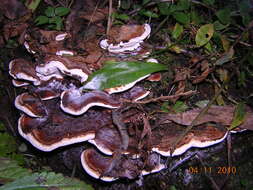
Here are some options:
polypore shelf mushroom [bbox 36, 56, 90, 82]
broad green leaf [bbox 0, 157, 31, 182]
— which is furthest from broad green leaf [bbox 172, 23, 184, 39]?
broad green leaf [bbox 0, 157, 31, 182]

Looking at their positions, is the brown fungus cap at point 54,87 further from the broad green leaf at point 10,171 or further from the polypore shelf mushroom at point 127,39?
the broad green leaf at point 10,171

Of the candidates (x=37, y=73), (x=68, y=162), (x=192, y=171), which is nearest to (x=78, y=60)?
(x=37, y=73)

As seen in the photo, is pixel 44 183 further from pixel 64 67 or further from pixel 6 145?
pixel 6 145

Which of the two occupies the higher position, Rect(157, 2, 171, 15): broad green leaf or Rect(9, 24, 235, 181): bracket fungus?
Rect(157, 2, 171, 15): broad green leaf

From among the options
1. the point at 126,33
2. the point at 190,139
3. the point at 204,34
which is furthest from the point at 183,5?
the point at 190,139
